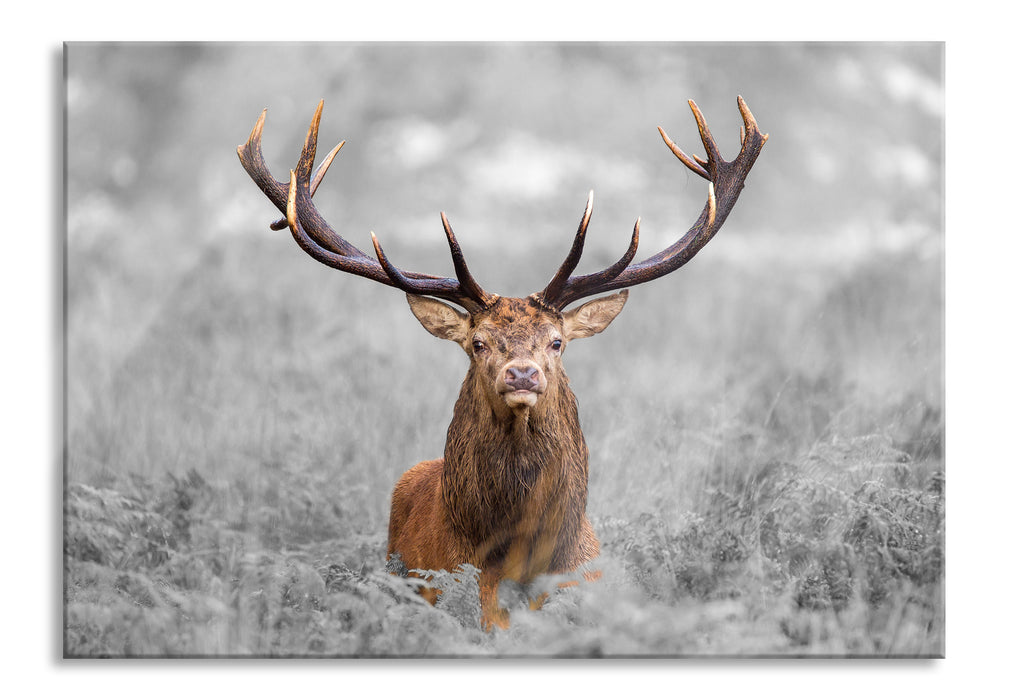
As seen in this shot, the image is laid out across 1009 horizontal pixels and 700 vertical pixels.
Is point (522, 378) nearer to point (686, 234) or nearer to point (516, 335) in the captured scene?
point (516, 335)

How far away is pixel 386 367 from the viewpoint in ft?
23.6

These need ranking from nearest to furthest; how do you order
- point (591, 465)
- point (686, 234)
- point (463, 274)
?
point (463, 274), point (686, 234), point (591, 465)

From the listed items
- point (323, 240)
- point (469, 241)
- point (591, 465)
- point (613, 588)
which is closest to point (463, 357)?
point (469, 241)

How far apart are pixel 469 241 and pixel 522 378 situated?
6.19 feet

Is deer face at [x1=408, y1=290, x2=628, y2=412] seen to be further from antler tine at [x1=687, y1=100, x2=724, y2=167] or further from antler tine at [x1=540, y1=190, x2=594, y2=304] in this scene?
antler tine at [x1=687, y1=100, x2=724, y2=167]

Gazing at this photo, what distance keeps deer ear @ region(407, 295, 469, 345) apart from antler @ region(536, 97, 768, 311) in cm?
37

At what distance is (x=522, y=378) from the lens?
4941mm

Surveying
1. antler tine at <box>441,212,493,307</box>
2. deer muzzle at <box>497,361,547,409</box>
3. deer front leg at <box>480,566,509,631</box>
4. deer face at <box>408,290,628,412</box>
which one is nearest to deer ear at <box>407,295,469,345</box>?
deer face at <box>408,290,628,412</box>

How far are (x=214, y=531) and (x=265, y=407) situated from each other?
33.5 inches

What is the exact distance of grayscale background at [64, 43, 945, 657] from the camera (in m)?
5.54

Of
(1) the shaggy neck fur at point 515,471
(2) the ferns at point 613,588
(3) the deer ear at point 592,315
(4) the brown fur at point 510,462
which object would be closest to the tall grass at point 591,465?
(2) the ferns at point 613,588
